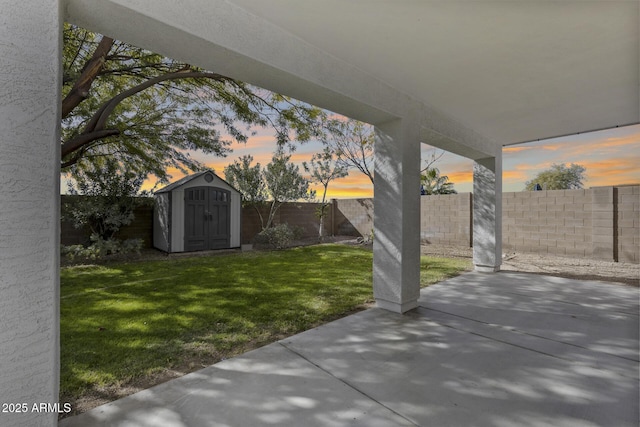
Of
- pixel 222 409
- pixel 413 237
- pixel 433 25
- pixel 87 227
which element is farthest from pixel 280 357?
pixel 87 227

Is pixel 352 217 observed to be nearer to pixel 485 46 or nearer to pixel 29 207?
pixel 485 46

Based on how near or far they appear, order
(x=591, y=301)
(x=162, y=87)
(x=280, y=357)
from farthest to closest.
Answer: (x=162, y=87) → (x=591, y=301) → (x=280, y=357)

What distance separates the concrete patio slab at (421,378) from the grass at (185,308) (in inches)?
14.2

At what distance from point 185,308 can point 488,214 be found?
5.95 m

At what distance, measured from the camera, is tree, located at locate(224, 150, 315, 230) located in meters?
10.2

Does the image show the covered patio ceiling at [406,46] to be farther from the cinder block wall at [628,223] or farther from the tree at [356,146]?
the tree at [356,146]

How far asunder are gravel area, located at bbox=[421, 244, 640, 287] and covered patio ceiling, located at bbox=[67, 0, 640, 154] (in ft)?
11.0

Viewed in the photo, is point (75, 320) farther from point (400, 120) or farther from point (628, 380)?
point (628, 380)

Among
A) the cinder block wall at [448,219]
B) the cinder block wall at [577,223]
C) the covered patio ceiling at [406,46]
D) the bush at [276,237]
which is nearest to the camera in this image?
the covered patio ceiling at [406,46]

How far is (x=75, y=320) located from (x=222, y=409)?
8.90 feet

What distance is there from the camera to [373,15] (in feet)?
7.30

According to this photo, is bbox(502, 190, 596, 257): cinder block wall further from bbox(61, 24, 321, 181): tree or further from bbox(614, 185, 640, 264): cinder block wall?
bbox(61, 24, 321, 181): tree

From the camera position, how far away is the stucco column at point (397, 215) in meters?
3.57

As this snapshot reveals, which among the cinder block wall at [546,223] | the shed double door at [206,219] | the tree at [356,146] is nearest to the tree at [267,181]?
the cinder block wall at [546,223]
